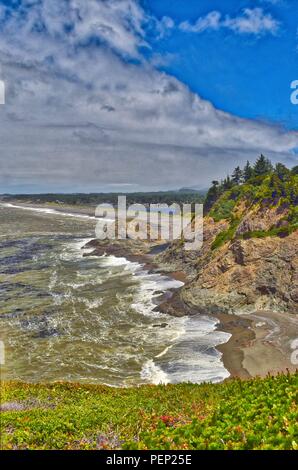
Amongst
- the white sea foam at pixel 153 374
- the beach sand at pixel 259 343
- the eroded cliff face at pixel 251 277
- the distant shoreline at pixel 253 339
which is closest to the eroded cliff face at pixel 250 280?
the eroded cliff face at pixel 251 277

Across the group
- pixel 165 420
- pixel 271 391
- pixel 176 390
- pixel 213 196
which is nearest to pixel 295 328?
pixel 176 390

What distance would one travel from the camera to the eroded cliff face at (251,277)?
1487 inches

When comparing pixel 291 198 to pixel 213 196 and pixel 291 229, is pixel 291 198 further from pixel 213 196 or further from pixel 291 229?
pixel 213 196

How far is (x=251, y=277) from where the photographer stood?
132 feet

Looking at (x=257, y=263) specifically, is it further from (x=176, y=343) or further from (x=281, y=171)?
(x=281, y=171)

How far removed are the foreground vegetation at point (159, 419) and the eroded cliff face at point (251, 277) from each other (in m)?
22.7

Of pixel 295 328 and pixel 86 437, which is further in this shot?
pixel 295 328

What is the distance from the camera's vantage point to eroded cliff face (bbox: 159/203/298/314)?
3778 cm

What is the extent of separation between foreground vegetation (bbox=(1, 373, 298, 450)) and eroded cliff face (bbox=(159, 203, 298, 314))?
893 inches

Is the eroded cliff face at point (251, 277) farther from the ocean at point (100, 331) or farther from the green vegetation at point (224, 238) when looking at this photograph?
the ocean at point (100, 331)

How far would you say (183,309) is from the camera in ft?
127

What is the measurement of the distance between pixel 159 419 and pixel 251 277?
30598mm
